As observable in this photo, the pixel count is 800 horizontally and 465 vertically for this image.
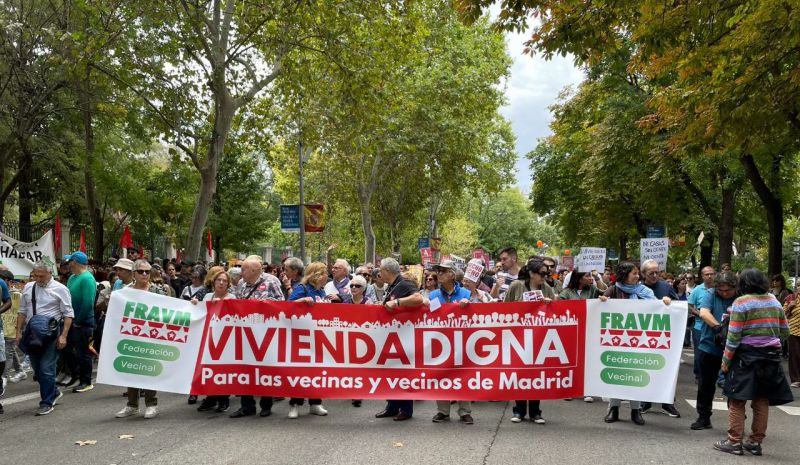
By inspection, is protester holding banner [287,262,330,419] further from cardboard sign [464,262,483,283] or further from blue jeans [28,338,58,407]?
blue jeans [28,338,58,407]

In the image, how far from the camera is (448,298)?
8438mm

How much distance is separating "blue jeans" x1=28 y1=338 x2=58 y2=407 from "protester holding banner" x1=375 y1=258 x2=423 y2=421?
3584 millimetres

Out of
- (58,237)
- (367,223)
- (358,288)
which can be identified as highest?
(367,223)

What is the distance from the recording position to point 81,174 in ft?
96.1

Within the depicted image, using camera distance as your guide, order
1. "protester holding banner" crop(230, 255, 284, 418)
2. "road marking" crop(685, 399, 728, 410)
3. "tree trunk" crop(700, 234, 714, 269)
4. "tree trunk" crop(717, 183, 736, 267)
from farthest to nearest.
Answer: "tree trunk" crop(700, 234, 714, 269), "tree trunk" crop(717, 183, 736, 267), "road marking" crop(685, 399, 728, 410), "protester holding banner" crop(230, 255, 284, 418)

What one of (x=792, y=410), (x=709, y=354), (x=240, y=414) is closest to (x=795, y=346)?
(x=792, y=410)

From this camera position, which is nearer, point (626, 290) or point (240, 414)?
point (240, 414)

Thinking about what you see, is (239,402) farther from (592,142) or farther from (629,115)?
(592,142)

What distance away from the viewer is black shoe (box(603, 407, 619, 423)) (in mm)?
8352

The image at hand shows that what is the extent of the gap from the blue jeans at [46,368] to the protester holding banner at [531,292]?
16.3 feet

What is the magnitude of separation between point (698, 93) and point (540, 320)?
654cm

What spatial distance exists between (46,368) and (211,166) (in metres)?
11.7

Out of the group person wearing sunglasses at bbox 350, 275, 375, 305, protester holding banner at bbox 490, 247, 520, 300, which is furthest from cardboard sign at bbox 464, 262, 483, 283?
person wearing sunglasses at bbox 350, 275, 375, 305

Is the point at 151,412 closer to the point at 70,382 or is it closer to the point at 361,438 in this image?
the point at 361,438
